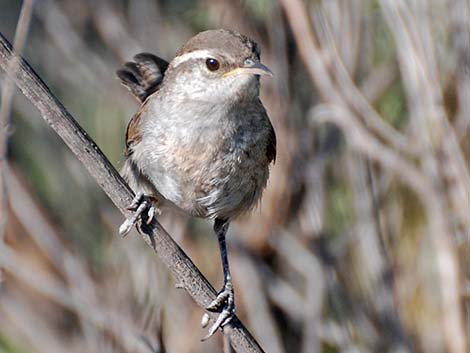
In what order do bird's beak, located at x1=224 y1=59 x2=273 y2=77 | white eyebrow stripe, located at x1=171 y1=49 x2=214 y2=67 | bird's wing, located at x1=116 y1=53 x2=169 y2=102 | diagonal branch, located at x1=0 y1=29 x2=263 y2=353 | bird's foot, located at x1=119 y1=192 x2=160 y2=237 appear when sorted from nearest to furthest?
diagonal branch, located at x1=0 y1=29 x2=263 y2=353
bird's foot, located at x1=119 y1=192 x2=160 y2=237
bird's beak, located at x1=224 y1=59 x2=273 y2=77
white eyebrow stripe, located at x1=171 y1=49 x2=214 y2=67
bird's wing, located at x1=116 y1=53 x2=169 y2=102

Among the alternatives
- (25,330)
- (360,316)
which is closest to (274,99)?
(360,316)

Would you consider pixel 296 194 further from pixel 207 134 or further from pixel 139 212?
pixel 139 212

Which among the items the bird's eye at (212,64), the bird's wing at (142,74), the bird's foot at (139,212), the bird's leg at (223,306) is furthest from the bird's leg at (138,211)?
the bird's wing at (142,74)

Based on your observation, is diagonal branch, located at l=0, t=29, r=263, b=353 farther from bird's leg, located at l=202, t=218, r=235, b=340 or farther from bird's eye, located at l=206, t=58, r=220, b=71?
bird's eye, located at l=206, t=58, r=220, b=71

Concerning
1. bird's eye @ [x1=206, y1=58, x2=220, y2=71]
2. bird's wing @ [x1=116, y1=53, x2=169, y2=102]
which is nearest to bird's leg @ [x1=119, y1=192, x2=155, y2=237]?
bird's eye @ [x1=206, y1=58, x2=220, y2=71]

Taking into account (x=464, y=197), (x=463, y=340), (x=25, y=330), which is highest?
(x=25, y=330)

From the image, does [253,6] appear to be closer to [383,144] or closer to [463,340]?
[383,144]
